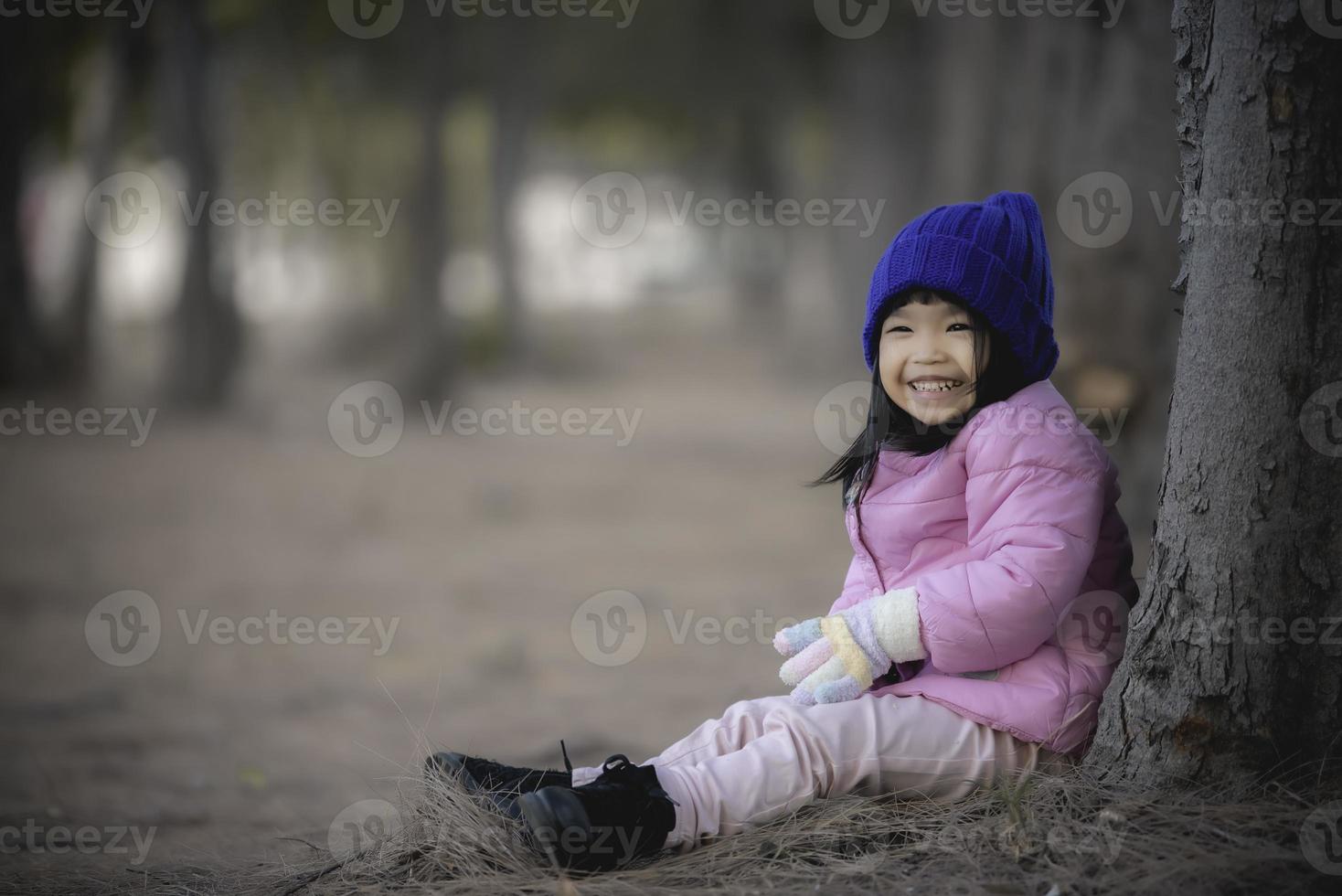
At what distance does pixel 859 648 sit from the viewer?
250 centimetres

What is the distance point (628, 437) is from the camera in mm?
13430

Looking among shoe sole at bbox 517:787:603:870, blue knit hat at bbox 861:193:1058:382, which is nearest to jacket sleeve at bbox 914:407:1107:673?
blue knit hat at bbox 861:193:1058:382

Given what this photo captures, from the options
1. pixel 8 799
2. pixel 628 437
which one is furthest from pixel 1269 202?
pixel 628 437

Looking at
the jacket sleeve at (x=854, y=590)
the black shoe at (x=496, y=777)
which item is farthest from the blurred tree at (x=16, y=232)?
the jacket sleeve at (x=854, y=590)

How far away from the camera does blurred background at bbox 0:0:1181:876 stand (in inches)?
200

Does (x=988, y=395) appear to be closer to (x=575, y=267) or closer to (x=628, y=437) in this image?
(x=628, y=437)

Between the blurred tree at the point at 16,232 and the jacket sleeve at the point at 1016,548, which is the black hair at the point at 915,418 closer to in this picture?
the jacket sleeve at the point at 1016,548

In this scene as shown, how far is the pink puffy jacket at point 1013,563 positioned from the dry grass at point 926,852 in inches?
7.2

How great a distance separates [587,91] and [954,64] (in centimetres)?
928

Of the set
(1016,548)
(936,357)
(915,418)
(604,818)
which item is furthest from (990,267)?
(604,818)

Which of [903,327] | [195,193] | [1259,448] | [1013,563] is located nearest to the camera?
[1259,448]

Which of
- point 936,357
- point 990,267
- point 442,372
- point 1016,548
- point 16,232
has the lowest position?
point 1016,548

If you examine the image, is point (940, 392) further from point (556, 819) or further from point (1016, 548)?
point (556, 819)

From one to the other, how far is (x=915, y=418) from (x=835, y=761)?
784mm
